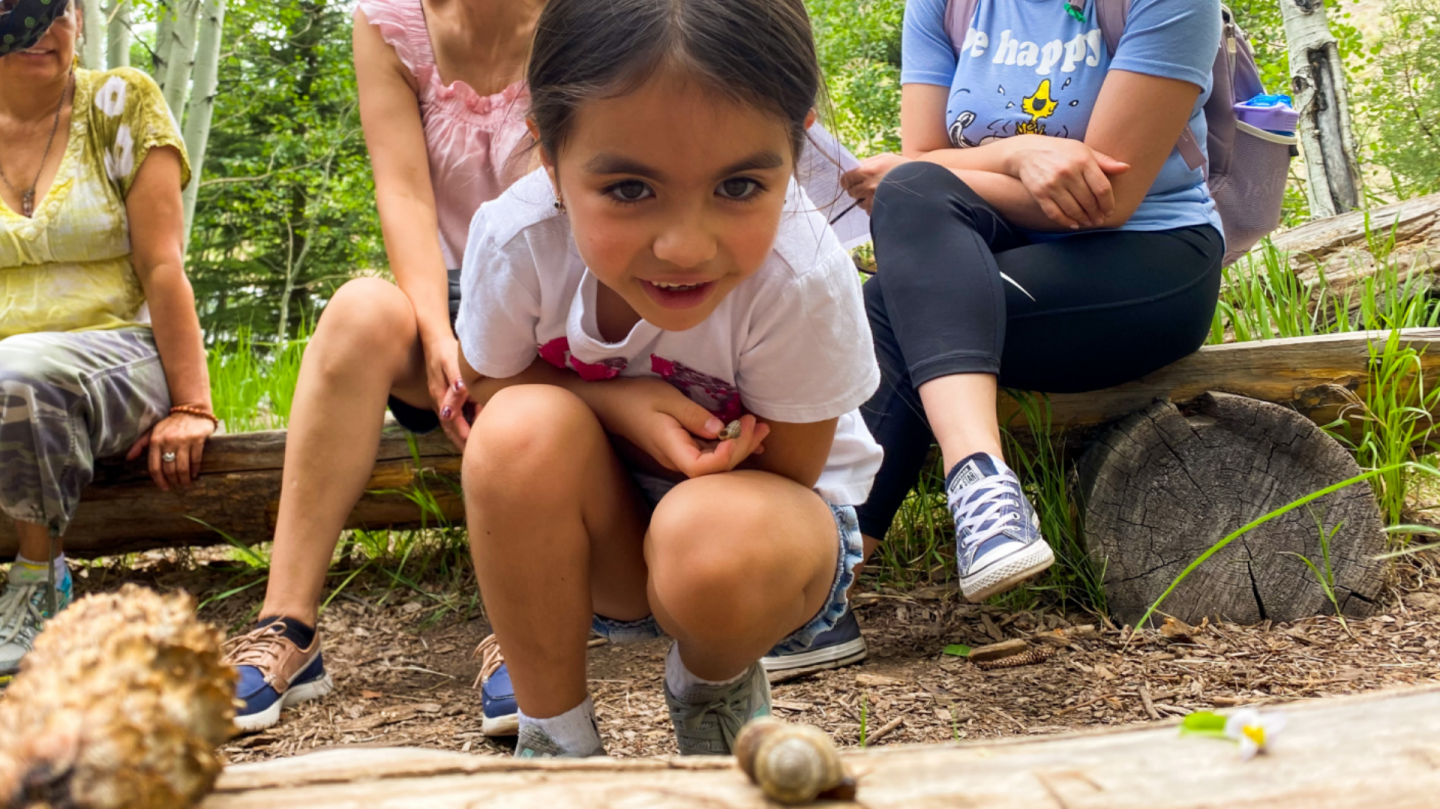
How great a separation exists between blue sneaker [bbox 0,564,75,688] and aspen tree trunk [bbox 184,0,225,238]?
3061mm

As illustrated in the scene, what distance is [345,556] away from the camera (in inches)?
112

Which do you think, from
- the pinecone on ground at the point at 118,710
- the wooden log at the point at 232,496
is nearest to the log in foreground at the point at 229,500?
the wooden log at the point at 232,496

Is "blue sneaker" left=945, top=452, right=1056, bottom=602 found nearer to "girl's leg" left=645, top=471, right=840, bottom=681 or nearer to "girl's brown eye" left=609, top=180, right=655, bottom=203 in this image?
"girl's leg" left=645, top=471, right=840, bottom=681

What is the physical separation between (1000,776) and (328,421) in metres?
1.72

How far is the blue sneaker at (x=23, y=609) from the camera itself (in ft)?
7.45

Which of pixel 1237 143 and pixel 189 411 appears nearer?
pixel 1237 143

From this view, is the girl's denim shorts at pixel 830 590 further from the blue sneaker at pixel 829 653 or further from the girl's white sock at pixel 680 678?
the blue sneaker at pixel 829 653

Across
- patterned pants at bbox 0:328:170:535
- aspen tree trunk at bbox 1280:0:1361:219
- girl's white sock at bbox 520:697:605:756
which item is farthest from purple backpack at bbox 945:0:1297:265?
aspen tree trunk at bbox 1280:0:1361:219

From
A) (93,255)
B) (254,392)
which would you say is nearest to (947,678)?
(93,255)

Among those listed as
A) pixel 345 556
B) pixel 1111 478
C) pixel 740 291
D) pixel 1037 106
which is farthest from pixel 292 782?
pixel 345 556

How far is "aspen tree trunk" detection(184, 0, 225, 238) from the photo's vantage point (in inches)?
201

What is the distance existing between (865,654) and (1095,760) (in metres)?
1.44

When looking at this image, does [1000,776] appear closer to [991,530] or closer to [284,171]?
[991,530]

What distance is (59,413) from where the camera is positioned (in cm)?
229
